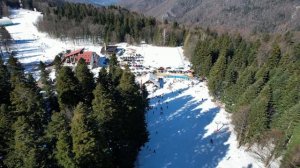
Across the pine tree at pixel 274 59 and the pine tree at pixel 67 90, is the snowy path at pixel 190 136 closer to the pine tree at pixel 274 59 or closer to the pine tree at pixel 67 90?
the pine tree at pixel 67 90

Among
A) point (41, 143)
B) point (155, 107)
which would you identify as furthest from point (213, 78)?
point (41, 143)

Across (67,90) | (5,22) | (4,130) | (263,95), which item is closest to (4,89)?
(67,90)

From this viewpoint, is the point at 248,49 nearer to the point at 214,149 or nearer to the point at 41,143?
the point at 214,149

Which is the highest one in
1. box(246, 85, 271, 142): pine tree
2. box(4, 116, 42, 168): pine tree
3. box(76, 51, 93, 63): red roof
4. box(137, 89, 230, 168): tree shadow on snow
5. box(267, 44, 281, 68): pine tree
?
box(267, 44, 281, 68): pine tree

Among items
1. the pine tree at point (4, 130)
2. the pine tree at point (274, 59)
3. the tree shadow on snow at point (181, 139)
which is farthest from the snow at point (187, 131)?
the pine tree at point (4, 130)

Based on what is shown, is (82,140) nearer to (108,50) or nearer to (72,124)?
(72,124)

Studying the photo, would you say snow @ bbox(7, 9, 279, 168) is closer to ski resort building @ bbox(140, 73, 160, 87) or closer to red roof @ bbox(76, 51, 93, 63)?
ski resort building @ bbox(140, 73, 160, 87)

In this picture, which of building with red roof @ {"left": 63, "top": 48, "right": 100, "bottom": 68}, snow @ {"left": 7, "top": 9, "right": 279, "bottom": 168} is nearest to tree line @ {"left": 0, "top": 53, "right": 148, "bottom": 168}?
snow @ {"left": 7, "top": 9, "right": 279, "bottom": 168}
